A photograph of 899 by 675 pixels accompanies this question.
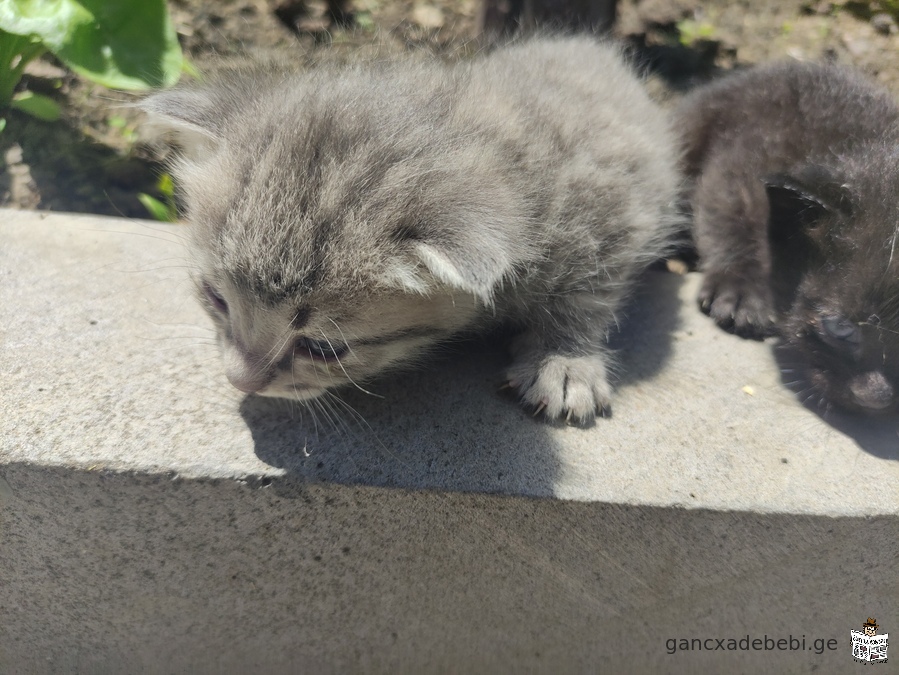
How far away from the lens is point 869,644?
2193mm

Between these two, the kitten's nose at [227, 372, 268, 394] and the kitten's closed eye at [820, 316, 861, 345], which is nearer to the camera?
the kitten's nose at [227, 372, 268, 394]

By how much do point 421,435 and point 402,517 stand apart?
23 cm

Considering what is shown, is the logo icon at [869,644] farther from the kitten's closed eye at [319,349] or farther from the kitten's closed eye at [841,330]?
the kitten's closed eye at [319,349]

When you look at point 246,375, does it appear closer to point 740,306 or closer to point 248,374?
point 248,374

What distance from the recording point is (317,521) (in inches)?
76.8

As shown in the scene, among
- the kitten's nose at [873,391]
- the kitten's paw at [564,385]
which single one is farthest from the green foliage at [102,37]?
the kitten's nose at [873,391]

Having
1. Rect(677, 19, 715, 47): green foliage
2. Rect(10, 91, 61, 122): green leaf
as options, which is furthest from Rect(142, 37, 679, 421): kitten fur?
Rect(677, 19, 715, 47): green foliage

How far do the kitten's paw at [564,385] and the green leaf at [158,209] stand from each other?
177cm

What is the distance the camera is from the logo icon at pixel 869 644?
7.14 ft

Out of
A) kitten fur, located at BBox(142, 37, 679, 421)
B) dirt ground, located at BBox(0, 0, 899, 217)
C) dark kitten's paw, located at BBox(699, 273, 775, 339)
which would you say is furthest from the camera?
dirt ground, located at BBox(0, 0, 899, 217)

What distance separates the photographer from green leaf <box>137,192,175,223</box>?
10.1 feet

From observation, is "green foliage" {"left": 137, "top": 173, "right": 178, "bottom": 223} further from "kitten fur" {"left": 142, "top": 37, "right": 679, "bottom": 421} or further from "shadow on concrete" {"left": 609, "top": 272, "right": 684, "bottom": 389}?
"shadow on concrete" {"left": 609, "top": 272, "right": 684, "bottom": 389}

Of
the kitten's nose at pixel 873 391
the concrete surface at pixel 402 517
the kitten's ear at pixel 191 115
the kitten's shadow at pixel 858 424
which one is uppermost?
the kitten's ear at pixel 191 115

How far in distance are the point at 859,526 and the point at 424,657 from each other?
1.32 metres
